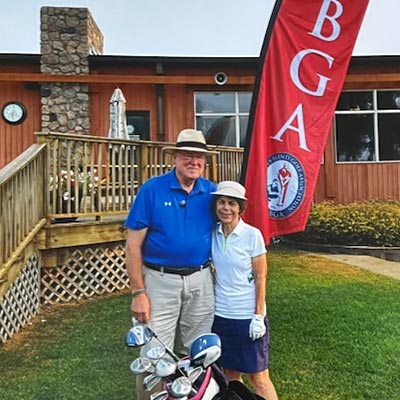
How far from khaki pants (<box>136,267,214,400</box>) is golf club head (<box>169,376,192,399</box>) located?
89 cm

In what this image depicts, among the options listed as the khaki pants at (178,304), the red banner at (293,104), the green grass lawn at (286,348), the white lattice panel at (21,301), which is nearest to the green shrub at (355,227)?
the green grass lawn at (286,348)

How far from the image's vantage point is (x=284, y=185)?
11.5ft

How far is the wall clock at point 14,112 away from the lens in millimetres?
11250

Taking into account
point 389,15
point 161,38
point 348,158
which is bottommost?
point 348,158

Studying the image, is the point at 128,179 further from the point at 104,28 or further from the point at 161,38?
the point at 161,38

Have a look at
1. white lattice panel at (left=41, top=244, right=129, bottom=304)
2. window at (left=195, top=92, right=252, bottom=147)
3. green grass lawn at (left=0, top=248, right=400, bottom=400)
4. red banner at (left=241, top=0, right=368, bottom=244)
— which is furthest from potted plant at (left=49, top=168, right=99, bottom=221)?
window at (left=195, top=92, right=252, bottom=147)

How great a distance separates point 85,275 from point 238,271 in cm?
418

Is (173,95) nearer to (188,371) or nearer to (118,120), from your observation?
(118,120)

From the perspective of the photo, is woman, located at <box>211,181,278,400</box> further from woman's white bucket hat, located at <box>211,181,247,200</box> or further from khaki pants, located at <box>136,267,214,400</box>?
khaki pants, located at <box>136,267,214,400</box>

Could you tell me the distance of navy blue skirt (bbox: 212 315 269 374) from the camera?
2.78 meters

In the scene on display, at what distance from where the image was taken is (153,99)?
11.7 m

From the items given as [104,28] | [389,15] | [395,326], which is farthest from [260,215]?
[104,28]

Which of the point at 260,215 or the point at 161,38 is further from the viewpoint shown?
the point at 161,38

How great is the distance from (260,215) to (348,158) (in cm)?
914
